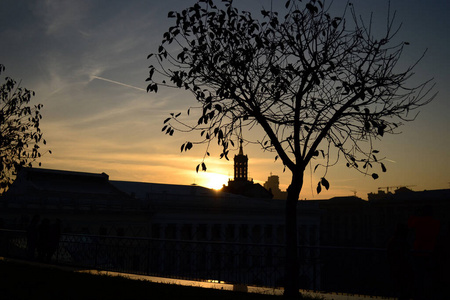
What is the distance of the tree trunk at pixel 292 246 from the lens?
14.2 metres

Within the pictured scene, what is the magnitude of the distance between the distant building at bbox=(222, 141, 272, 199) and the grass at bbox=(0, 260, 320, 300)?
95623 millimetres

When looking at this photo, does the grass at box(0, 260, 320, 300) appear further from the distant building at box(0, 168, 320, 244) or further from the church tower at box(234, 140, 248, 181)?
the church tower at box(234, 140, 248, 181)

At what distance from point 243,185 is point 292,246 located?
101766 mm

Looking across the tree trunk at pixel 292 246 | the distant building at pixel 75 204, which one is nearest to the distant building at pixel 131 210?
the distant building at pixel 75 204

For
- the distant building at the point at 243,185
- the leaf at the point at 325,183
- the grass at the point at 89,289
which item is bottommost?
the grass at the point at 89,289

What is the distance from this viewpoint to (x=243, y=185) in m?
116

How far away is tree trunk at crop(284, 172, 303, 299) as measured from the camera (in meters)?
14.2

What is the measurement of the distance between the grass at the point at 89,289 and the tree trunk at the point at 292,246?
0.84m

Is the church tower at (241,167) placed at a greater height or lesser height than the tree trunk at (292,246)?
greater

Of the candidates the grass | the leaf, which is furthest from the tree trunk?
the leaf

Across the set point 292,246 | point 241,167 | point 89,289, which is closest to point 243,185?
point 241,167

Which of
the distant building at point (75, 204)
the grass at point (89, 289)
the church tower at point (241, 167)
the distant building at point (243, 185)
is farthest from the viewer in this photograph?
the church tower at point (241, 167)

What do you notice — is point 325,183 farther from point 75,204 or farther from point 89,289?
point 75,204

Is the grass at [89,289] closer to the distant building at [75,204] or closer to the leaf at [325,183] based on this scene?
the leaf at [325,183]
